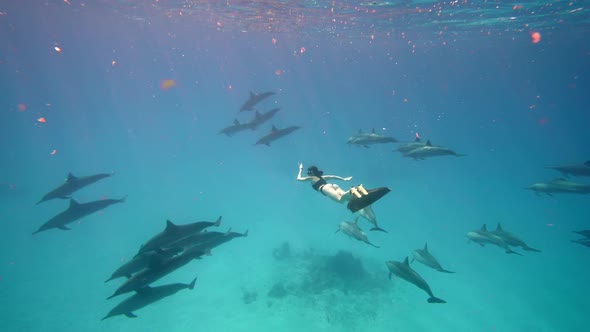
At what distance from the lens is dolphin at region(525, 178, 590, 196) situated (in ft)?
36.9

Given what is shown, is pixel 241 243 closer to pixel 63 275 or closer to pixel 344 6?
pixel 63 275

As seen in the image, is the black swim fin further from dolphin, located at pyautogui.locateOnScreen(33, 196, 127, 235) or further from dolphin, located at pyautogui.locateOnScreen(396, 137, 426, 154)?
dolphin, located at pyautogui.locateOnScreen(396, 137, 426, 154)

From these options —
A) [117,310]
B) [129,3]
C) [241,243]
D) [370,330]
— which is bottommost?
[370,330]

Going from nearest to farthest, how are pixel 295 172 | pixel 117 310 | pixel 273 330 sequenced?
1. pixel 117 310
2. pixel 273 330
3. pixel 295 172

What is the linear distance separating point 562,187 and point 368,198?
39.2 ft

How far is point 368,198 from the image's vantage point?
13.3 ft

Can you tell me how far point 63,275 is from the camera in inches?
740

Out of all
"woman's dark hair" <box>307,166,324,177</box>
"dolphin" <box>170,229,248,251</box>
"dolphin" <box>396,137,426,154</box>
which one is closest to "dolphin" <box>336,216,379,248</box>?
"dolphin" <box>170,229,248,251</box>

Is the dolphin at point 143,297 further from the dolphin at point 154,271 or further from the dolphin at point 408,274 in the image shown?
the dolphin at point 408,274

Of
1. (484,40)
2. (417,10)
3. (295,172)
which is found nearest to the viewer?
(417,10)

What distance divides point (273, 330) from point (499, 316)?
1212 cm

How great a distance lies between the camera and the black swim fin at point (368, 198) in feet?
12.8

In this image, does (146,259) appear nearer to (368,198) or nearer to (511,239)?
(368,198)

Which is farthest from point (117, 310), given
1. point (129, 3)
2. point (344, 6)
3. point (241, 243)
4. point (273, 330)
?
point (129, 3)
